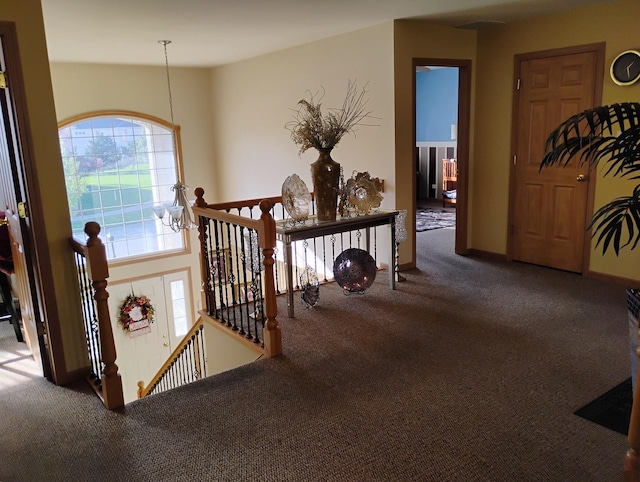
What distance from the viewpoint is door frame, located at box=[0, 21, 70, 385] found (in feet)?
8.92

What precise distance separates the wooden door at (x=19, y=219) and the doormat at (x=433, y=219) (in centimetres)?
502

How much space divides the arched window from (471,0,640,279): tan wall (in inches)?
179

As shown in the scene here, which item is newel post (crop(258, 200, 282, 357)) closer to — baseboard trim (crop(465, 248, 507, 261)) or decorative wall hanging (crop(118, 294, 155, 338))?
baseboard trim (crop(465, 248, 507, 261))

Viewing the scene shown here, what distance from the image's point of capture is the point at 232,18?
4449 millimetres

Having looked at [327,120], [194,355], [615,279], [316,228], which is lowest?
[194,355]

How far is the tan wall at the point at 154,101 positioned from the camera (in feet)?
22.6

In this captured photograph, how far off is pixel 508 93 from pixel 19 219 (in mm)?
4462

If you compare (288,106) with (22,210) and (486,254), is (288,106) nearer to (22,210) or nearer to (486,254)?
(486,254)

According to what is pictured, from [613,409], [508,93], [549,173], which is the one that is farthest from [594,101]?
[613,409]

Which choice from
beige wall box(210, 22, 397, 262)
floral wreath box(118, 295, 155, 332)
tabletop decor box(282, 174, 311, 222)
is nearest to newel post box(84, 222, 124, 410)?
tabletop decor box(282, 174, 311, 222)

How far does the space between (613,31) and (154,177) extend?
20.1 ft

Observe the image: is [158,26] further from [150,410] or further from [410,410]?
[410,410]

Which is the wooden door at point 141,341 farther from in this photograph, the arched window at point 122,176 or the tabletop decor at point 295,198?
the tabletop decor at point 295,198

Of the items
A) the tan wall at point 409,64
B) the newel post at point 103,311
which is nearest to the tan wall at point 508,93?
the tan wall at point 409,64
